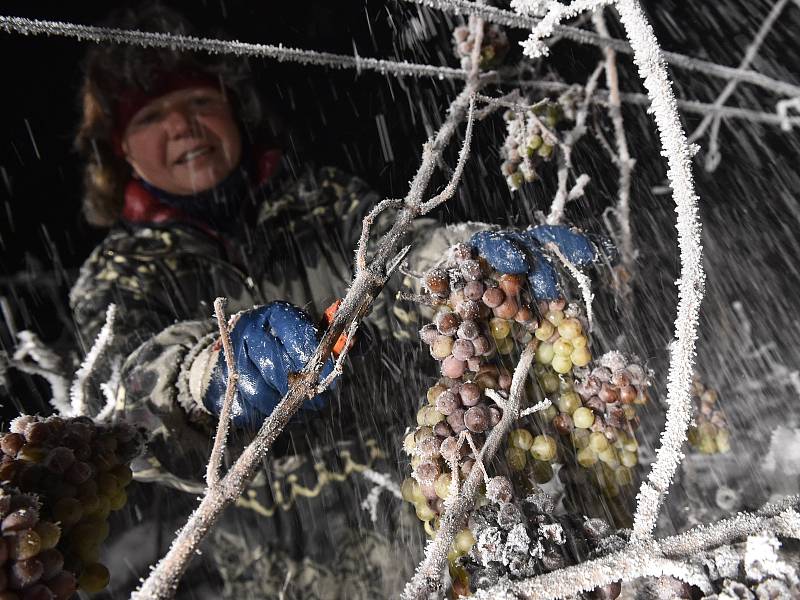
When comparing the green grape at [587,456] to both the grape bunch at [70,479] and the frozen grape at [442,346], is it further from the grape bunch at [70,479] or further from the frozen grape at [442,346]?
the grape bunch at [70,479]

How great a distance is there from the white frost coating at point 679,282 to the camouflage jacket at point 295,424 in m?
1.00

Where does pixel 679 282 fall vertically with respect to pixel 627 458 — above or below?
above

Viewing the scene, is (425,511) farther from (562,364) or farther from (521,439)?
(562,364)

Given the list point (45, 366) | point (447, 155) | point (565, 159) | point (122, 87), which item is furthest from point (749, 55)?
point (122, 87)

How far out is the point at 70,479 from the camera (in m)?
0.73

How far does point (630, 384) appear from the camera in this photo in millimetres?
892

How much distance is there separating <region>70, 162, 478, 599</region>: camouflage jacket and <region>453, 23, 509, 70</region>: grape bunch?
55cm

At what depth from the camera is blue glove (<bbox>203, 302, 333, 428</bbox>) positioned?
3.15 ft

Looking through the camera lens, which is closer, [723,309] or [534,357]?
[534,357]

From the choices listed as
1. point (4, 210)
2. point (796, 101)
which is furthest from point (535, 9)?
point (4, 210)

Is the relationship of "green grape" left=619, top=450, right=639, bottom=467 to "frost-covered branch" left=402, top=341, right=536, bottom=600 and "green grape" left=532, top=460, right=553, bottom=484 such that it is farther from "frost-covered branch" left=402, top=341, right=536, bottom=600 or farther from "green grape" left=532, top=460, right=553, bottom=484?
"frost-covered branch" left=402, top=341, right=536, bottom=600

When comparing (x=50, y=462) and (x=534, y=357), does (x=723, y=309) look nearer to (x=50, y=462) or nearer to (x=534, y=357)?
(x=534, y=357)

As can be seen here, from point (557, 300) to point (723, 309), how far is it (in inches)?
53.4

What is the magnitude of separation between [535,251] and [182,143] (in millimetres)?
1731
